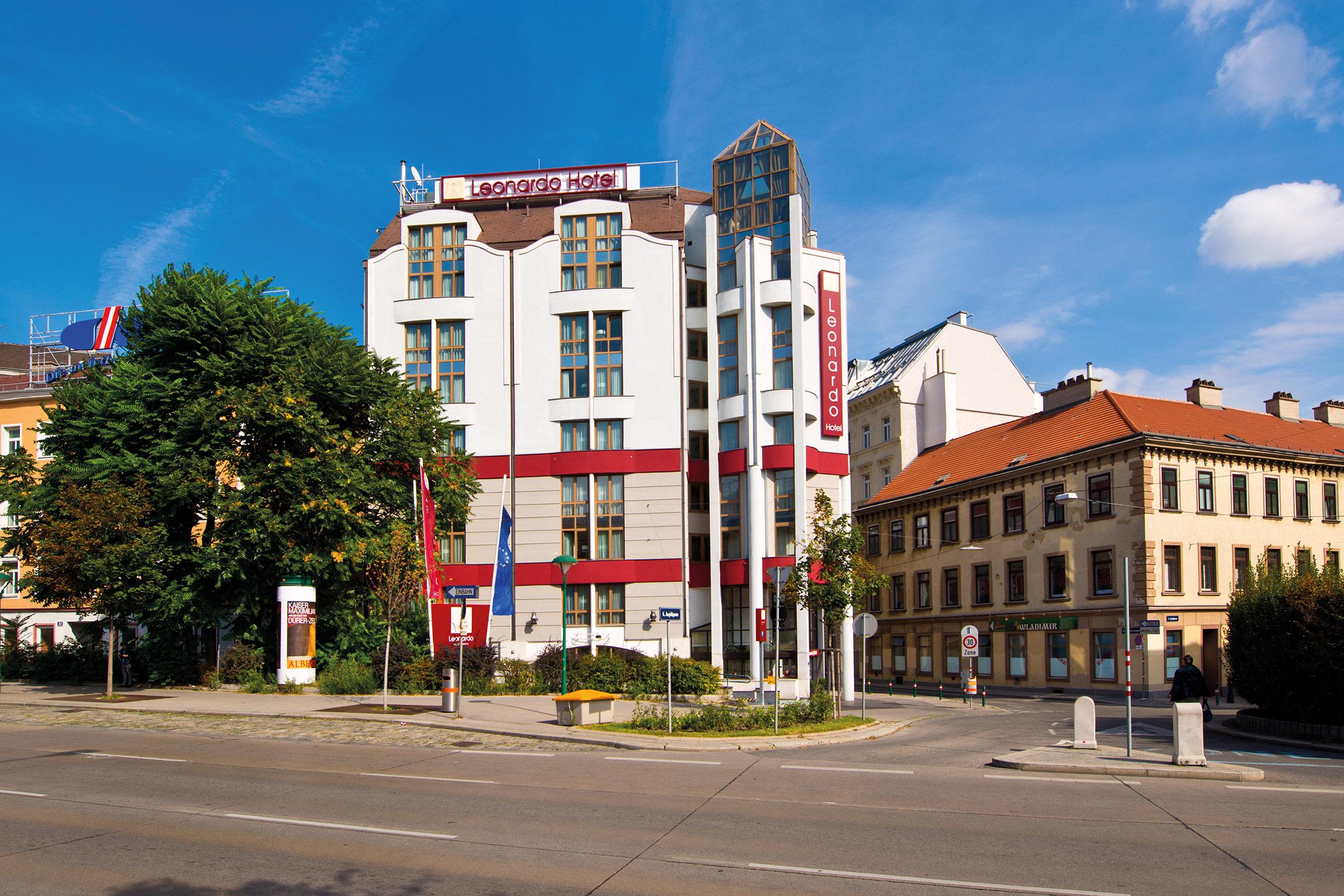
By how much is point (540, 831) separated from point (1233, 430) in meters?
41.3

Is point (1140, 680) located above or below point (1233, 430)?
below

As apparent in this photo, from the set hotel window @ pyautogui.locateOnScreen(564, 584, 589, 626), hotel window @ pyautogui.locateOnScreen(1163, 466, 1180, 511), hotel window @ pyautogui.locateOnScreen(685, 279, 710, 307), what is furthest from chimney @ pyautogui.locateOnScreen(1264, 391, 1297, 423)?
hotel window @ pyautogui.locateOnScreen(564, 584, 589, 626)

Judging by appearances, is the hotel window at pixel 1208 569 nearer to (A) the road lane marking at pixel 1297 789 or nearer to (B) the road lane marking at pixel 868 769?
(A) the road lane marking at pixel 1297 789

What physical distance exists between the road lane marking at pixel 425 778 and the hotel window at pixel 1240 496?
36.9 m

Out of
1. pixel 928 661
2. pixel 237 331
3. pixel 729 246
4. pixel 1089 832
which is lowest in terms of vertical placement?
pixel 928 661

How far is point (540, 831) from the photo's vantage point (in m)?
11.0

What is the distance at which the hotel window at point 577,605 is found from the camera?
41.3 meters

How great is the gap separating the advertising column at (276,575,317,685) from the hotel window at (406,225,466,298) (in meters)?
17.5

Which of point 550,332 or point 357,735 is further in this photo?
point 550,332

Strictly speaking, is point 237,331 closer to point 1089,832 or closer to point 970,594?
point 1089,832

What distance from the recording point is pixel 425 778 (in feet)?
49.3

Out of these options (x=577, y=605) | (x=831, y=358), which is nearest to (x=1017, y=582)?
(x=831, y=358)

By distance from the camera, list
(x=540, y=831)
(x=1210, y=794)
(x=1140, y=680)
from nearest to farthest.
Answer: (x=540, y=831), (x=1210, y=794), (x=1140, y=680)

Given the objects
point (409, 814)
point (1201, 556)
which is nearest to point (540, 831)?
point (409, 814)
